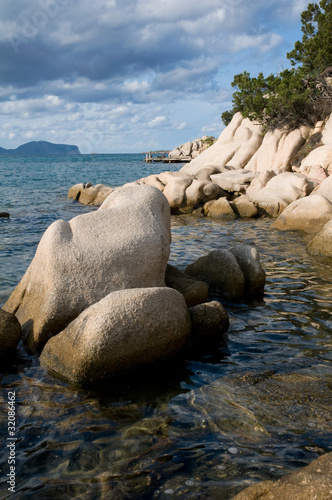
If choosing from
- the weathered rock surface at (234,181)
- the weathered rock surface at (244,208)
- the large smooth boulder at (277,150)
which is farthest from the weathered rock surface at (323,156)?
the weathered rock surface at (244,208)

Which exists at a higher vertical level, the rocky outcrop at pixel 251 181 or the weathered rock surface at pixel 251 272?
the rocky outcrop at pixel 251 181

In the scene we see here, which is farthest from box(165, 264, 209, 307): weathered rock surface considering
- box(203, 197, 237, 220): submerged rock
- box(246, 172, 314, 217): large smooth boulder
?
box(246, 172, 314, 217): large smooth boulder

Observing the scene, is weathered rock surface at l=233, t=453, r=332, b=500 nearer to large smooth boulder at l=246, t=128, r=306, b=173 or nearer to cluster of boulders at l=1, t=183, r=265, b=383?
cluster of boulders at l=1, t=183, r=265, b=383

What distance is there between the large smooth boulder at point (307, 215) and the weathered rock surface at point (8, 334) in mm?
11499

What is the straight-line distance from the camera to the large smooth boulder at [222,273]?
29.0ft

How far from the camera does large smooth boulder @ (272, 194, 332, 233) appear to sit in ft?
50.0

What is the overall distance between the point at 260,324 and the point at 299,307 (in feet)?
3.65

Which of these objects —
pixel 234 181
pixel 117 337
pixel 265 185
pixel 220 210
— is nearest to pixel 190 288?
pixel 117 337

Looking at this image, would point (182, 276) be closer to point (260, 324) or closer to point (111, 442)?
point (260, 324)

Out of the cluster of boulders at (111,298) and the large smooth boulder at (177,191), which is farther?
the large smooth boulder at (177,191)

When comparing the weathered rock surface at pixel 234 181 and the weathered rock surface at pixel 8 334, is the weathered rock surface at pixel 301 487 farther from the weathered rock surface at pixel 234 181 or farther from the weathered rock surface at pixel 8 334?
the weathered rock surface at pixel 234 181

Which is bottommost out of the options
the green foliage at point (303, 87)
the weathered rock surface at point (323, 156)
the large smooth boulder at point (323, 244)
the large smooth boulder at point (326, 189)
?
the large smooth boulder at point (323, 244)

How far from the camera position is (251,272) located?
9000mm

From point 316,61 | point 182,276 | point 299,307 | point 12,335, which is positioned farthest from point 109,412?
point 316,61
